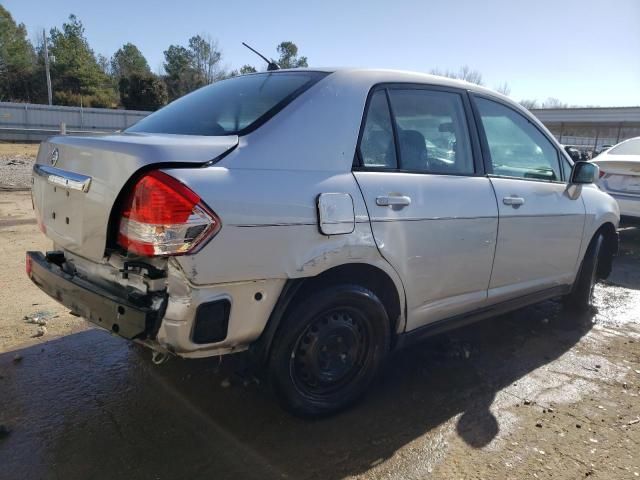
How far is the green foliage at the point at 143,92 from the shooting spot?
40.2 meters

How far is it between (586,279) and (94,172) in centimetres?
426

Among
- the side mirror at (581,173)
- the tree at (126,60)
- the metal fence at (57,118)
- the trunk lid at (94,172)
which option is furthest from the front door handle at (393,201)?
the tree at (126,60)

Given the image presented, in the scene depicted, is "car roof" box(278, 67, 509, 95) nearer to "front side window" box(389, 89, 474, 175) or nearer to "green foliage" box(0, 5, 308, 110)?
"front side window" box(389, 89, 474, 175)

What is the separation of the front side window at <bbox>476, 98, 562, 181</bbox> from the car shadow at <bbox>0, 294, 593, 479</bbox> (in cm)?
140

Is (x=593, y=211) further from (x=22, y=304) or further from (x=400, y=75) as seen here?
(x=22, y=304)

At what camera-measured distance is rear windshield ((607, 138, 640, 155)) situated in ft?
27.9

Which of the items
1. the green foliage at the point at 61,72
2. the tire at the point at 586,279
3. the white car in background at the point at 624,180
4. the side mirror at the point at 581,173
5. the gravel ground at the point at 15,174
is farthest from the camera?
the green foliage at the point at 61,72

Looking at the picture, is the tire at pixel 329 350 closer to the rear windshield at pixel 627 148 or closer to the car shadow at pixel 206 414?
the car shadow at pixel 206 414

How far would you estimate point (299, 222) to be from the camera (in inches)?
97.0

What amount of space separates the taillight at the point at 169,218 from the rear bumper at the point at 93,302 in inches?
10.6

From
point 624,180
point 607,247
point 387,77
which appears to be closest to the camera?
point 387,77

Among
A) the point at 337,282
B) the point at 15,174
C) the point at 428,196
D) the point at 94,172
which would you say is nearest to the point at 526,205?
the point at 428,196

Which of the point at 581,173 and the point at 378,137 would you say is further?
the point at 581,173

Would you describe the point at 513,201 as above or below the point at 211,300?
above
